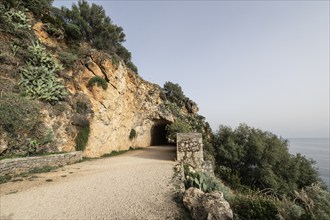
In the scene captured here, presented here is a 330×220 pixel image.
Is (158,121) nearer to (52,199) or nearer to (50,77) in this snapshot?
(50,77)

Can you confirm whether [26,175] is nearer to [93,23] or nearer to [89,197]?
[89,197]

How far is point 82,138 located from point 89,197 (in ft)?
25.0

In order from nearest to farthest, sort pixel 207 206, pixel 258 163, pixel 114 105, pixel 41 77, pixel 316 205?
pixel 316 205, pixel 207 206, pixel 41 77, pixel 258 163, pixel 114 105

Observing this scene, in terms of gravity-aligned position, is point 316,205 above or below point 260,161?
above

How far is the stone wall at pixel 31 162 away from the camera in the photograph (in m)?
6.89

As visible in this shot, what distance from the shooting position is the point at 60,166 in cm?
916

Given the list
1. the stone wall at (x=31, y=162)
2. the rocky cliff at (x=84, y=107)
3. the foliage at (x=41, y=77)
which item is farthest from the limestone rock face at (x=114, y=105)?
the stone wall at (x=31, y=162)

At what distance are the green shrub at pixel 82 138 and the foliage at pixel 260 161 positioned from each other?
10512 mm

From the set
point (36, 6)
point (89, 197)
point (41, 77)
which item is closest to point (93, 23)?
point (36, 6)

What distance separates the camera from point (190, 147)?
10.5 meters

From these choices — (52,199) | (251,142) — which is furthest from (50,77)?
(251,142)

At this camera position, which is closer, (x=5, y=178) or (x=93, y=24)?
(x=5, y=178)

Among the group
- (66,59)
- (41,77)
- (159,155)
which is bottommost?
(159,155)

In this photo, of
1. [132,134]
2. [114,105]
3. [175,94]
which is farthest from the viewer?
[175,94]
